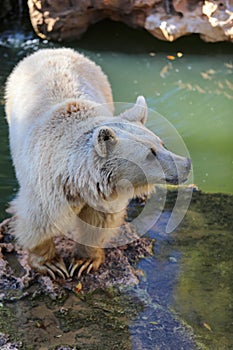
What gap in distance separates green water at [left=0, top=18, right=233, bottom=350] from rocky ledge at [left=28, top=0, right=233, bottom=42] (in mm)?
250

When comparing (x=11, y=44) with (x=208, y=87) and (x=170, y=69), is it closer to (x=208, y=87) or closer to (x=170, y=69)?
(x=170, y=69)

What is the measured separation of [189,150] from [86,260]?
2.23 metres

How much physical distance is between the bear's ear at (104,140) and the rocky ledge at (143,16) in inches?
195

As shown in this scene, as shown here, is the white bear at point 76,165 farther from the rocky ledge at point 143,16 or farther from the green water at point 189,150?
the rocky ledge at point 143,16

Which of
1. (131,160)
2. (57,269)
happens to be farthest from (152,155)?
(57,269)

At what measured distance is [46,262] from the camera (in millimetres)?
3883

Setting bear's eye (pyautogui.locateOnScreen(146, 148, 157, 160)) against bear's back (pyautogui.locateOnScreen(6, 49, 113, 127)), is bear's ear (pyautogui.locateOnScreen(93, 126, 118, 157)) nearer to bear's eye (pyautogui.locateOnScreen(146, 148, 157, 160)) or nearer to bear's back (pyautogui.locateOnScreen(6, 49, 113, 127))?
bear's eye (pyautogui.locateOnScreen(146, 148, 157, 160))

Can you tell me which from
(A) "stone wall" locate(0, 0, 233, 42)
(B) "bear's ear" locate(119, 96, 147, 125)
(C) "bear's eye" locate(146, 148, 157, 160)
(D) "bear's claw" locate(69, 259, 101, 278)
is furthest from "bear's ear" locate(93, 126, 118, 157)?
(A) "stone wall" locate(0, 0, 233, 42)

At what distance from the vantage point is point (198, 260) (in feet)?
13.6

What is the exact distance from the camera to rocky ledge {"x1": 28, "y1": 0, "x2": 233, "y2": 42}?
7605 millimetres

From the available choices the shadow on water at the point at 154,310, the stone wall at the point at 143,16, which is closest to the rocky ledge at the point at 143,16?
the stone wall at the point at 143,16

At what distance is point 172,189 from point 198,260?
1090mm

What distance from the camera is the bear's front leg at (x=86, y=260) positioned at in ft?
12.9

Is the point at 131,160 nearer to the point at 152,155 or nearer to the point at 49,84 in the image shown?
the point at 152,155
